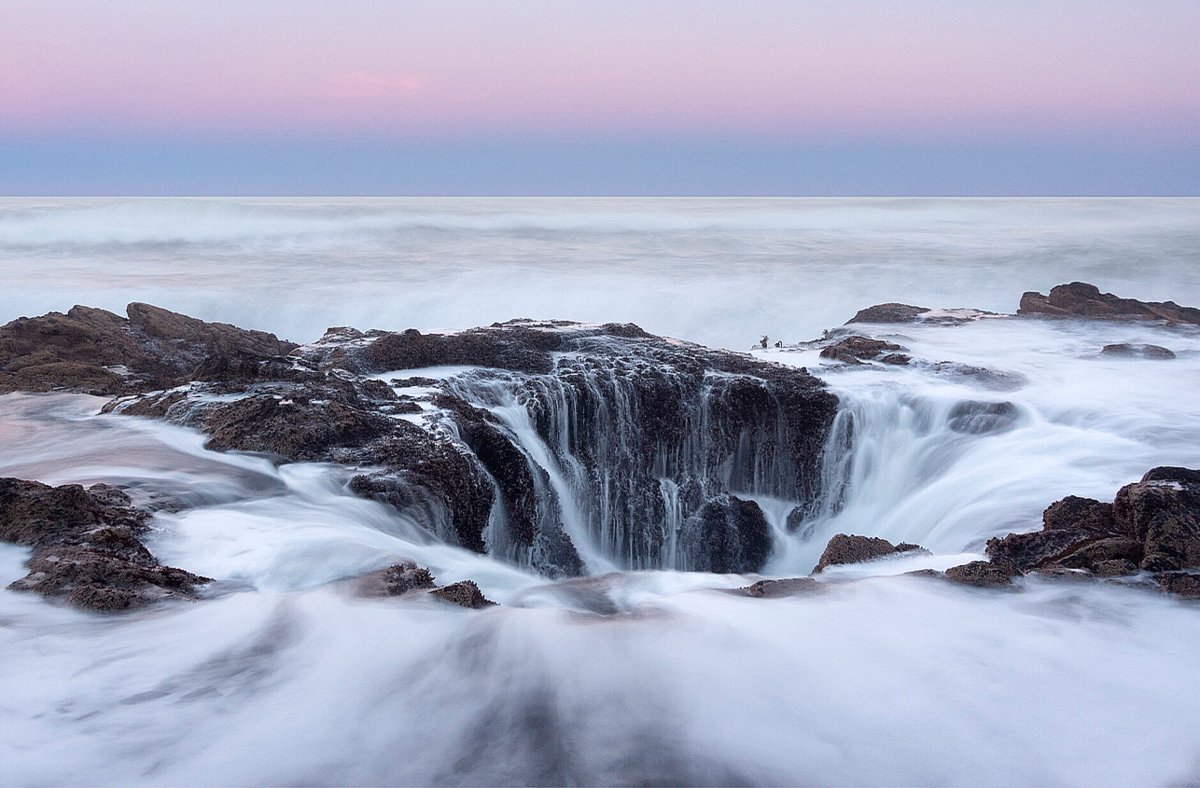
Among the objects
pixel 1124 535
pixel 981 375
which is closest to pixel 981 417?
pixel 981 375

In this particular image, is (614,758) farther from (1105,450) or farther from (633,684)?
(1105,450)

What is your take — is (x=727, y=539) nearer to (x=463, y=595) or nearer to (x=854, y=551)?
(x=854, y=551)

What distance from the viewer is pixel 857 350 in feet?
41.6

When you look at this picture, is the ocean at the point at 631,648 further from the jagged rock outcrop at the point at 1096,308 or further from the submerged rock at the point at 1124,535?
the jagged rock outcrop at the point at 1096,308

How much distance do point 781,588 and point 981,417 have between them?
5.70 metres

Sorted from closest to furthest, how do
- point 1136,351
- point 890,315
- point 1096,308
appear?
point 1136,351 → point 890,315 → point 1096,308

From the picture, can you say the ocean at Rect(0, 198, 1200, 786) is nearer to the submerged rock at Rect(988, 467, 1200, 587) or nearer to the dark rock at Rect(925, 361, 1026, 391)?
the submerged rock at Rect(988, 467, 1200, 587)

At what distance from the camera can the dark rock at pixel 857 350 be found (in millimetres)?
12312

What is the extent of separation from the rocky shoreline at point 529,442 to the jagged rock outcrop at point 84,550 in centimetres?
1

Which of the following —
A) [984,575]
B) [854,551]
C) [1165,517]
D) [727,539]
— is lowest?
[727,539]

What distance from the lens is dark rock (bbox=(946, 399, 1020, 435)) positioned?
9.87 metres

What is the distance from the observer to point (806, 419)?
417 inches

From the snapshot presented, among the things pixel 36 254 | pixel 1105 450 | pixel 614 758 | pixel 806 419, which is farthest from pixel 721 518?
pixel 36 254

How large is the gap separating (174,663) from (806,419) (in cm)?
792
